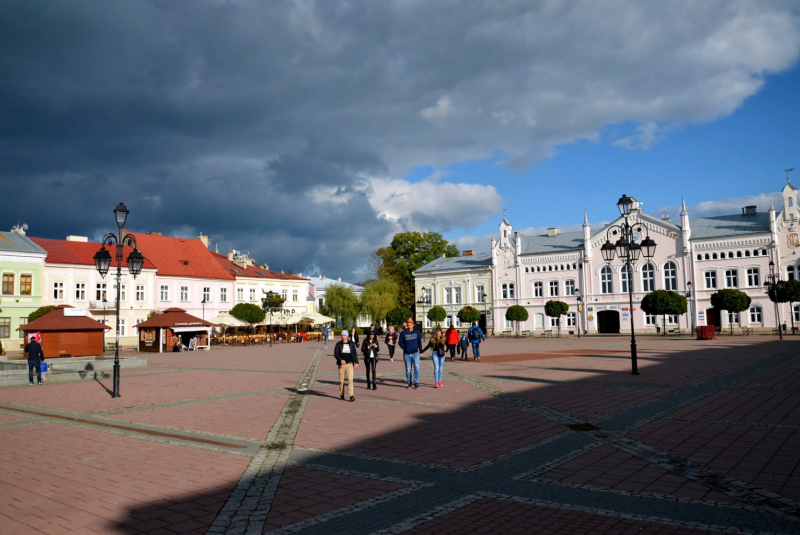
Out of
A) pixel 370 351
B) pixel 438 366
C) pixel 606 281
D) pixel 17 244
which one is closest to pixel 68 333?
pixel 370 351

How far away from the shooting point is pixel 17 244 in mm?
44562

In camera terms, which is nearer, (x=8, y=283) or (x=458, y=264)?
(x=8, y=283)

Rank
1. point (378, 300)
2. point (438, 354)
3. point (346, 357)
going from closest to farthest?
point (346, 357)
point (438, 354)
point (378, 300)

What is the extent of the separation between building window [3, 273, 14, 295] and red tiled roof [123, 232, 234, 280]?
11.8m

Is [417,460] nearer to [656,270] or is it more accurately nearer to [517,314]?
[517,314]

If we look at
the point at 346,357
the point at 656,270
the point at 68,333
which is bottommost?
the point at 346,357

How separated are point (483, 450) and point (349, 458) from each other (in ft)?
6.34

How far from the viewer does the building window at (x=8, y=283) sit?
43094 millimetres

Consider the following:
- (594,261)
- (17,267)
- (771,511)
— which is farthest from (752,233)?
(17,267)

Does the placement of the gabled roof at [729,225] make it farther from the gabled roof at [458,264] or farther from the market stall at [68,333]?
the market stall at [68,333]

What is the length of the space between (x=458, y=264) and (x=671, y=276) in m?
24.1

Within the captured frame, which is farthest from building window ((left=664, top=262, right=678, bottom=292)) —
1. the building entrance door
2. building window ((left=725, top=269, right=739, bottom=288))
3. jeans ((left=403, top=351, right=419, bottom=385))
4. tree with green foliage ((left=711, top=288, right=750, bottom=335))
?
jeans ((left=403, top=351, right=419, bottom=385))

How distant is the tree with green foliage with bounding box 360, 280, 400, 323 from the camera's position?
2675 inches

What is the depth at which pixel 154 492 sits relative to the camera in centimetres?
681
